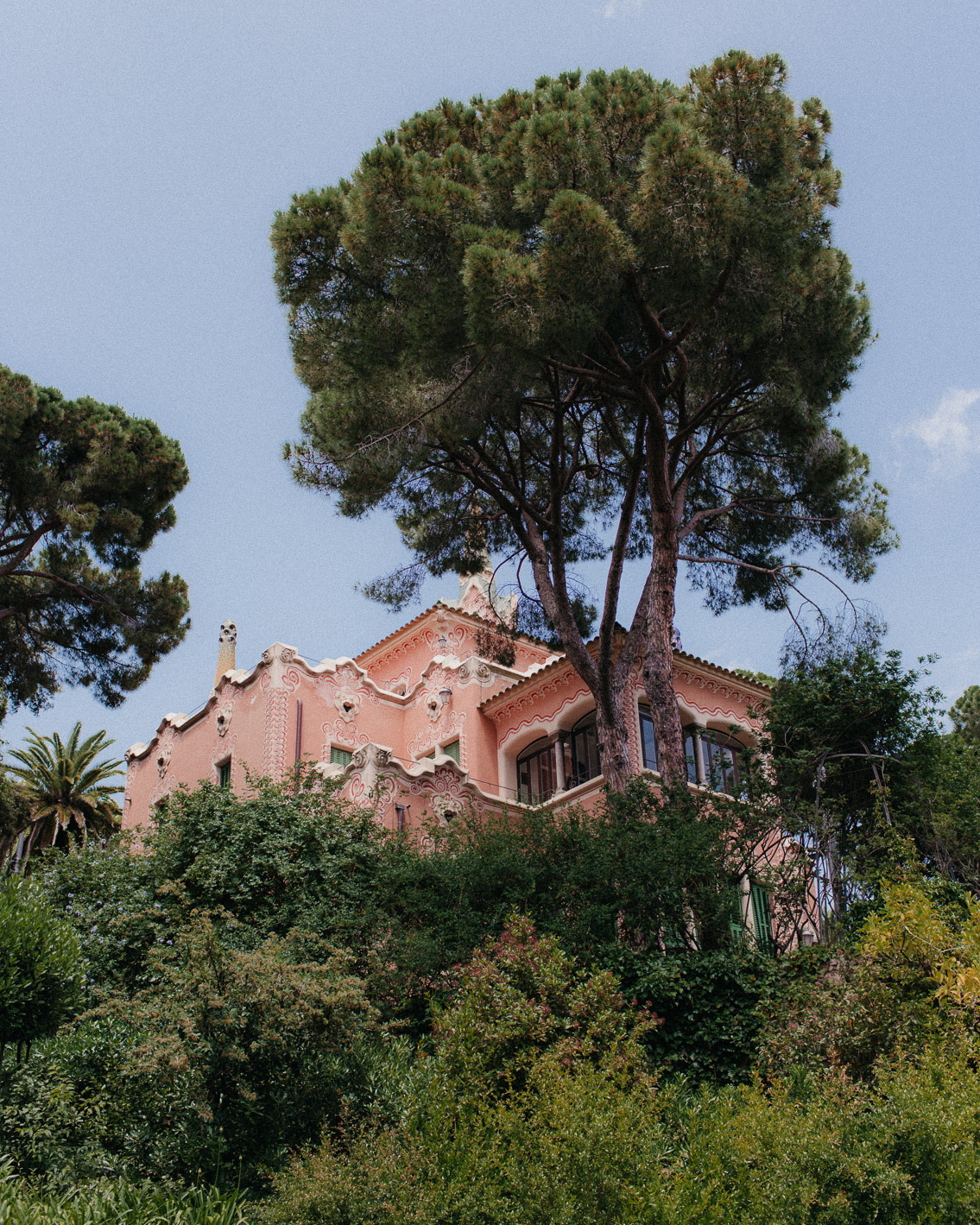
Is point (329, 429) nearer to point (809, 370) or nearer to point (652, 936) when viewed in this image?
point (809, 370)

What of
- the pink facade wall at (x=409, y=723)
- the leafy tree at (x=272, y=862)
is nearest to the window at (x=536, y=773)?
the pink facade wall at (x=409, y=723)

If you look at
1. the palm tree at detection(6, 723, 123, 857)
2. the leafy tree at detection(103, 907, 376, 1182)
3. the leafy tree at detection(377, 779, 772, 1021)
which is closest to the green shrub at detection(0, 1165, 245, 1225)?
the leafy tree at detection(103, 907, 376, 1182)

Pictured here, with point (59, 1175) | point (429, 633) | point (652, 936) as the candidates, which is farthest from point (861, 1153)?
point (429, 633)

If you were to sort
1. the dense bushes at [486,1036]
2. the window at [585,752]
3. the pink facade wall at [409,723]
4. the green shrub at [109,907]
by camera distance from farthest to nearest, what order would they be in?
the window at [585,752] → the pink facade wall at [409,723] → the green shrub at [109,907] → the dense bushes at [486,1036]

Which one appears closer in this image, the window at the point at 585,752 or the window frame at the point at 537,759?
the window at the point at 585,752

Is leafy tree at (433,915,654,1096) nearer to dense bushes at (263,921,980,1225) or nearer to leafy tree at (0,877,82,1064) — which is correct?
dense bushes at (263,921,980,1225)

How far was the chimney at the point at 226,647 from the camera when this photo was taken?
75.7 feet

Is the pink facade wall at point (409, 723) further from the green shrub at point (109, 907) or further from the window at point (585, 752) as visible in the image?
the green shrub at point (109, 907)

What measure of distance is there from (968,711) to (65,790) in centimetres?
2229

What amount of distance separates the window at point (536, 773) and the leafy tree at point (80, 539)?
677 centimetres

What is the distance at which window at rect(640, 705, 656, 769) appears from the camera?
1875cm

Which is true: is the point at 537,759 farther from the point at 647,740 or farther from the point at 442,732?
the point at 647,740

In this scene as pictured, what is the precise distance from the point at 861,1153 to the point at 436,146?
41.1 ft

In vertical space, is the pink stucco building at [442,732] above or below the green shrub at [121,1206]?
above
